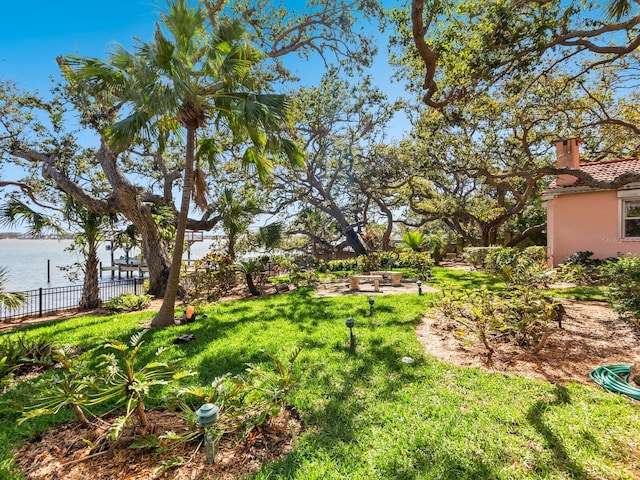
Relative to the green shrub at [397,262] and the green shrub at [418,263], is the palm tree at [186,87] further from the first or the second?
the green shrub at [397,262]

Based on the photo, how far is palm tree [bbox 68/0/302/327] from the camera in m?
5.64

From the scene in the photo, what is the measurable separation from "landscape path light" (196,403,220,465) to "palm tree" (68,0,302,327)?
15.5 feet

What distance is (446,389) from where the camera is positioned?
136 inches

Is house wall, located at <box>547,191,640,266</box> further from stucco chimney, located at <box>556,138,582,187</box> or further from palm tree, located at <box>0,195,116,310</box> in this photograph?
palm tree, located at <box>0,195,116,310</box>

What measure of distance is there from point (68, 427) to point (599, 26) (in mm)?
11901

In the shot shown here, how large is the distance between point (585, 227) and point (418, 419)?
12.7m

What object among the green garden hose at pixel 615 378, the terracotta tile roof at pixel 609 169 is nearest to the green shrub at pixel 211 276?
the green garden hose at pixel 615 378

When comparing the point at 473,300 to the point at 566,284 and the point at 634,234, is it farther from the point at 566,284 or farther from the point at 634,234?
the point at 634,234

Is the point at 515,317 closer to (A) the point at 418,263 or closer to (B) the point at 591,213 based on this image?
(A) the point at 418,263

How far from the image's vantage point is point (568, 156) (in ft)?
38.4

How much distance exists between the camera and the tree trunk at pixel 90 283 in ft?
30.7

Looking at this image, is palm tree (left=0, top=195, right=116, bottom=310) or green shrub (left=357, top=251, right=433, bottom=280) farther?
green shrub (left=357, top=251, right=433, bottom=280)

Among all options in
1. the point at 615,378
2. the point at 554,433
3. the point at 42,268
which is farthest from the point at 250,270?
the point at 42,268

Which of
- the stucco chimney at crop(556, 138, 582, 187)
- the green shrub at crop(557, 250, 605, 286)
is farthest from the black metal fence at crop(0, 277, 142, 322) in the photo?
the stucco chimney at crop(556, 138, 582, 187)
